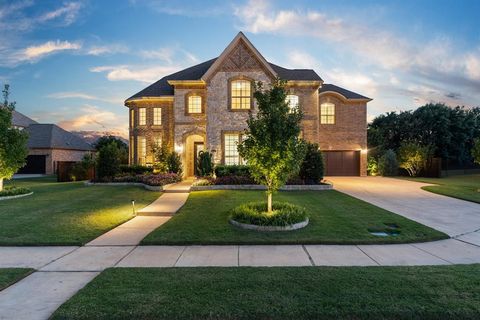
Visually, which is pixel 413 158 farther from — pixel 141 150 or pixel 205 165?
pixel 141 150

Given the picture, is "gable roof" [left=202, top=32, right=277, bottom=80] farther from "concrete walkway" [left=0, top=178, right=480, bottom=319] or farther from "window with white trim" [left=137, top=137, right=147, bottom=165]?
"concrete walkway" [left=0, top=178, right=480, bottom=319]

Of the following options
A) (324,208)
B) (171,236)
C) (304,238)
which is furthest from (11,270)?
(324,208)

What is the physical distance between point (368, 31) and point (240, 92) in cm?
1026

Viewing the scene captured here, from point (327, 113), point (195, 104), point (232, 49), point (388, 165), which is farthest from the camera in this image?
point (388, 165)

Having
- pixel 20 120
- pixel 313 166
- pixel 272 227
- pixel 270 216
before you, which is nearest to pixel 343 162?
pixel 313 166

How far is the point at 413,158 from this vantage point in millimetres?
25891

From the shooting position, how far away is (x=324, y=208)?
10891 mm

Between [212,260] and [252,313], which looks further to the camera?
[212,260]

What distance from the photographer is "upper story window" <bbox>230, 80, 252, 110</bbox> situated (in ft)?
66.5

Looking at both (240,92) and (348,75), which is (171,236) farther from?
(348,75)

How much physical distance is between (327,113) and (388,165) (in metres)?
8.17

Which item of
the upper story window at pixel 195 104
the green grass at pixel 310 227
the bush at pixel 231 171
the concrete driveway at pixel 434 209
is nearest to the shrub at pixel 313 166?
Answer: the concrete driveway at pixel 434 209

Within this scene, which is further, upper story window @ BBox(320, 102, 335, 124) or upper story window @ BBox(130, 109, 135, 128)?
upper story window @ BBox(320, 102, 335, 124)

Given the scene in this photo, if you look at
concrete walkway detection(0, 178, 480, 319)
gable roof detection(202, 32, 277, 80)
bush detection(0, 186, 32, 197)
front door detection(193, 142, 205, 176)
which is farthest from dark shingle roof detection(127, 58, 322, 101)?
concrete walkway detection(0, 178, 480, 319)
